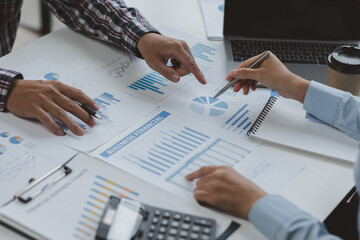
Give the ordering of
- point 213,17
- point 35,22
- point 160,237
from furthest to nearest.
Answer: point 35,22, point 213,17, point 160,237

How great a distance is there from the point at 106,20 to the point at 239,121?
1.77 ft

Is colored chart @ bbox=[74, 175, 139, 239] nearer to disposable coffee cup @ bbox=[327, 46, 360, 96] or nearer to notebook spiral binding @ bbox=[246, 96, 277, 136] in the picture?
notebook spiral binding @ bbox=[246, 96, 277, 136]

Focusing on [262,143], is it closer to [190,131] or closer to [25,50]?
[190,131]

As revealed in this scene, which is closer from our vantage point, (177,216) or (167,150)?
(177,216)

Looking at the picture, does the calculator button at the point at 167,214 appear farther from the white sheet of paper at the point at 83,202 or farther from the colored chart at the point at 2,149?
the colored chart at the point at 2,149

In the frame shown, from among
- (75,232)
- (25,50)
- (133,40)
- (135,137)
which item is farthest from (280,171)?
(25,50)

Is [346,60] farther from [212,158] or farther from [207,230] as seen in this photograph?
[207,230]

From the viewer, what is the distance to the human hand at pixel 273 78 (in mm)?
1175

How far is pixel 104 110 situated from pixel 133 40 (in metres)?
0.28

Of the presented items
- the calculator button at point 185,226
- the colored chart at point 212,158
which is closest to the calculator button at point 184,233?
the calculator button at point 185,226

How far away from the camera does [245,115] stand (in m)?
1.17

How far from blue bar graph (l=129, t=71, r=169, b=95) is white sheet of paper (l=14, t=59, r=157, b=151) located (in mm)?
53

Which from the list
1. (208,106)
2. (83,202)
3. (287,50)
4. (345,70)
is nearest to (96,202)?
(83,202)

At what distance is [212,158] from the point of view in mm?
1030
